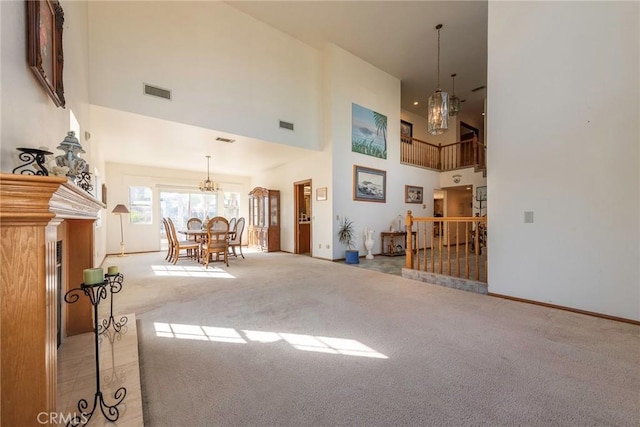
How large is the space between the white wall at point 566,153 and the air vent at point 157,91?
498 cm

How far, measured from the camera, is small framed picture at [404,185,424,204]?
7707 mm

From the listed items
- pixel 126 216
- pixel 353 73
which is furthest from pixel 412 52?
pixel 126 216

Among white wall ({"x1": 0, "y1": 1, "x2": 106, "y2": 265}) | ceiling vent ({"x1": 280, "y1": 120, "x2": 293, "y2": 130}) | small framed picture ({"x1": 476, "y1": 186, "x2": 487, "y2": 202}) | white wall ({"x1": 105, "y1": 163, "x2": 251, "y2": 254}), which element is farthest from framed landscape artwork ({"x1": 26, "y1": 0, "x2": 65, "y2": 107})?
small framed picture ({"x1": 476, "y1": 186, "x2": 487, "y2": 202})

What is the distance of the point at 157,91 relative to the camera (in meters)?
4.21

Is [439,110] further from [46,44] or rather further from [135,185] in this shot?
[135,185]

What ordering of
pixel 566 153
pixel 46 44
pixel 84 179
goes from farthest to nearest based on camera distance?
pixel 566 153 < pixel 84 179 < pixel 46 44

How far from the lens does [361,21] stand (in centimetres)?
524

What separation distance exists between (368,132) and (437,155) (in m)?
3.73

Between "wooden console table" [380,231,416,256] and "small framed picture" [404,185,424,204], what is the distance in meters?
1.17

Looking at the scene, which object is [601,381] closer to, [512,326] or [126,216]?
[512,326]

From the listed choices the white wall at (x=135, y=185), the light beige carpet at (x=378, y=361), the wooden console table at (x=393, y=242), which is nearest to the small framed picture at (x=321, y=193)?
the wooden console table at (x=393, y=242)

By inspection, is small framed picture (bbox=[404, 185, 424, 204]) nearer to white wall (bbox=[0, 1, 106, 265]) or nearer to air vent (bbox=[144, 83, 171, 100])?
air vent (bbox=[144, 83, 171, 100])

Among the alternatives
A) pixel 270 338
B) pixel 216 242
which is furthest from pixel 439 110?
pixel 216 242

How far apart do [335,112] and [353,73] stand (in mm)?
1272
